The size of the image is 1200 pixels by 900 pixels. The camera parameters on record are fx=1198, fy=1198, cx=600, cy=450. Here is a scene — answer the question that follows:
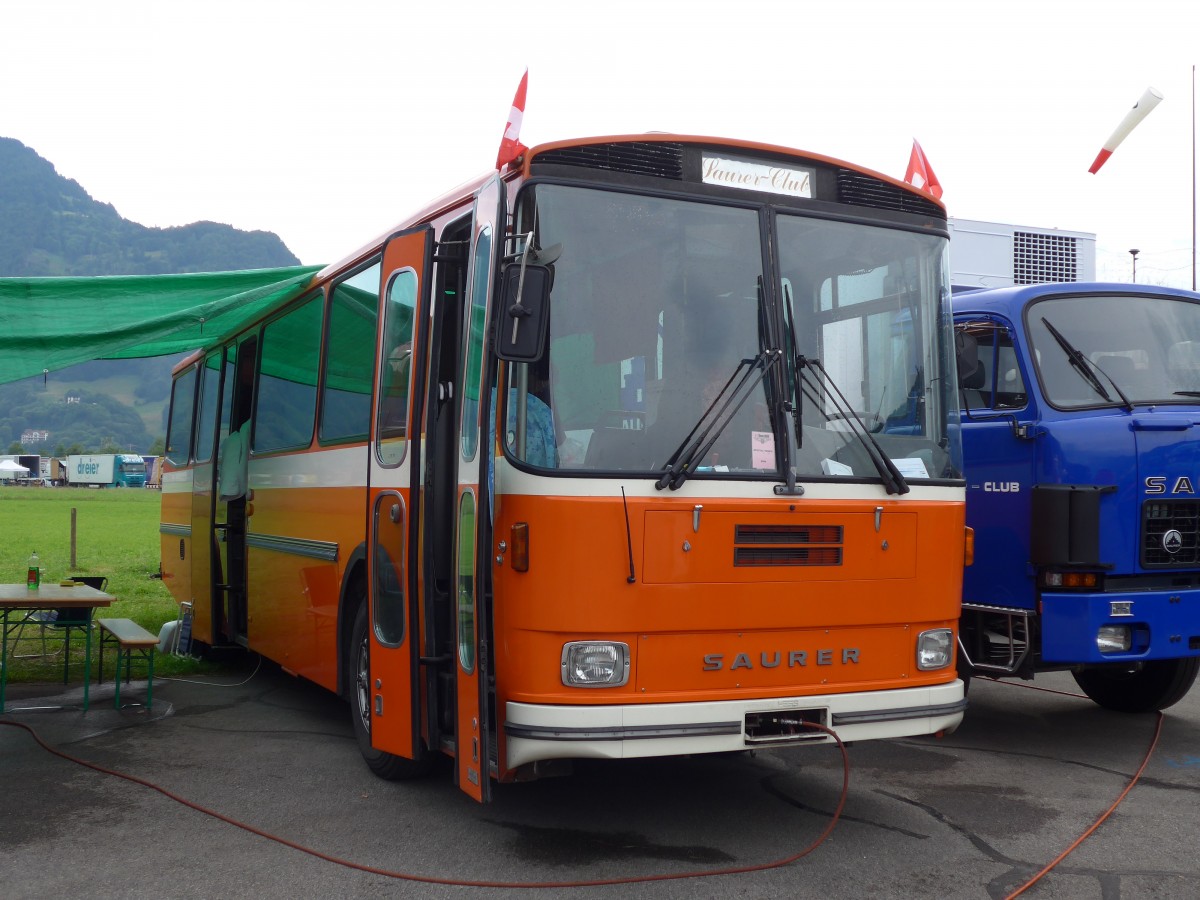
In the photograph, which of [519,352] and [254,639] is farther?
[254,639]

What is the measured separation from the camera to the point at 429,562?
557 centimetres

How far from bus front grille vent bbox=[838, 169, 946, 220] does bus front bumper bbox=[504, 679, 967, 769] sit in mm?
2314

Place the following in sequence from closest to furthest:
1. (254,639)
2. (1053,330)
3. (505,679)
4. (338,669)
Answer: (505,679) → (338,669) → (1053,330) → (254,639)

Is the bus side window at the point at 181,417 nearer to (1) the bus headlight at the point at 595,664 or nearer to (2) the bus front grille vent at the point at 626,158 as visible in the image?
(2) the bus front grille vent at the point at 626,158

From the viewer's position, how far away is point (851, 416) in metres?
5.43

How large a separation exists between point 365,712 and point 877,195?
3.90 metres

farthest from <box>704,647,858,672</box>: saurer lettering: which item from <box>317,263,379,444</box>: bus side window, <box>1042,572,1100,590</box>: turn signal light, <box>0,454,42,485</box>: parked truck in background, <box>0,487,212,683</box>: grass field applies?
<box>0,454,42,485</box>: parked truck in background

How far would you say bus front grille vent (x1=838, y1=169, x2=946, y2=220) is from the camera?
5.73 metres

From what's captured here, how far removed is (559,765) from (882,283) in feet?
8.93

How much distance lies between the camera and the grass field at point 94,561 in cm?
1093

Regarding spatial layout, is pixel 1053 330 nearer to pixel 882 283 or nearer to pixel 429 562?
pixel 882 283

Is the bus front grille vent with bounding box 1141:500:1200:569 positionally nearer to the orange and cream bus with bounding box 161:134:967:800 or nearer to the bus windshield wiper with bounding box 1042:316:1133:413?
the bus windshield wiper with bounding box 1042:316:1133:413

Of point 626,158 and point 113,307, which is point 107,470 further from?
point 626,158

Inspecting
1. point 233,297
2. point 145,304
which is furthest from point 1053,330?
point 145,304
